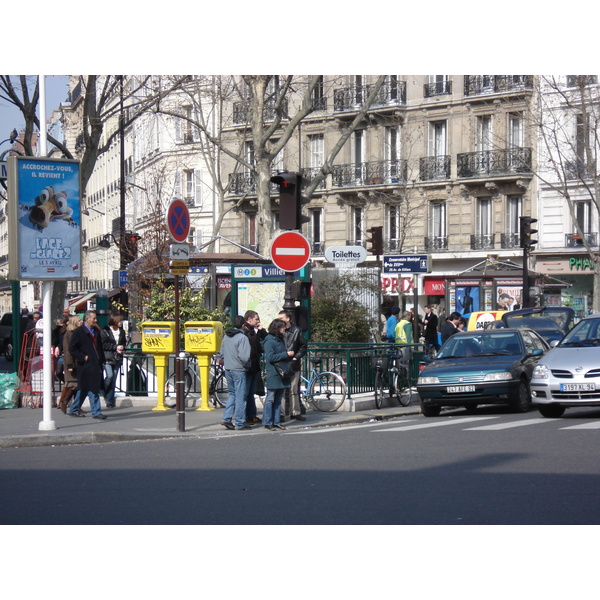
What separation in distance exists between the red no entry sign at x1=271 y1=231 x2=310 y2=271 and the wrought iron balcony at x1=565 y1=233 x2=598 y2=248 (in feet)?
103

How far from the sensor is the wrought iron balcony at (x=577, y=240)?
1822 inches

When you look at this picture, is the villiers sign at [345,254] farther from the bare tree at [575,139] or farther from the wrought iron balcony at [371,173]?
the wrought iron balcony at [371,173]

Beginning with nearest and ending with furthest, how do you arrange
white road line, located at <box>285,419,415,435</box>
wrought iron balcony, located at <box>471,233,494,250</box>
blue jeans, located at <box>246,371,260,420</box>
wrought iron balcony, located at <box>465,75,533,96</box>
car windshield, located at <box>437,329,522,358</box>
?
white road line, located at <box>285,419,415,435</box>, blue jeans, located at <box>246,371,260,420</box>, car windshield, located at <box>437,329,522,358</box>, wrought iron balcony, located at <box>465,75,533,96</box>, wrought iron balcony, located at <box>471,233,494,250</box>

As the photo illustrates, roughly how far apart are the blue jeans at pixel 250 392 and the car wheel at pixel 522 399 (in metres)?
4.72

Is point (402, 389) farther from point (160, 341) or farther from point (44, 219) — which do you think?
point (44, 219)

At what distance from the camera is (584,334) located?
18672mm

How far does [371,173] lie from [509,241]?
26.9ft

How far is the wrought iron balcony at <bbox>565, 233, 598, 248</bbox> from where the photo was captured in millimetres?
46284

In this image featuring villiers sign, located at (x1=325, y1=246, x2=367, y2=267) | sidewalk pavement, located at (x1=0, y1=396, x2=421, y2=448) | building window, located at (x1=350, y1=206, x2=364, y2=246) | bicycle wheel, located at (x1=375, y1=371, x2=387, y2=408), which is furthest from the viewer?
building window, located at (x1=350, y1=206, x2=364, y2=246)

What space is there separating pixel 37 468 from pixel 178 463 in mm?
1579

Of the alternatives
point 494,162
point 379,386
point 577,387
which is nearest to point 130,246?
point 494,162

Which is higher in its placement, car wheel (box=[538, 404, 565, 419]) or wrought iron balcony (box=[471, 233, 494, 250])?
wrought iron balcony (box=[471, 233, 494, 250])

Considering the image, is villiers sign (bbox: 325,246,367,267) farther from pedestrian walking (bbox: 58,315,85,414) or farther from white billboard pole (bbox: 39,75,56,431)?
white billboard pole (bbox: 39,75,56,431)

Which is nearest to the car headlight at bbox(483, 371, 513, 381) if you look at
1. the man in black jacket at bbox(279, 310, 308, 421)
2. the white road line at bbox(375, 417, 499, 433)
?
the white road line at bbox(375, 417, 499, 433)
